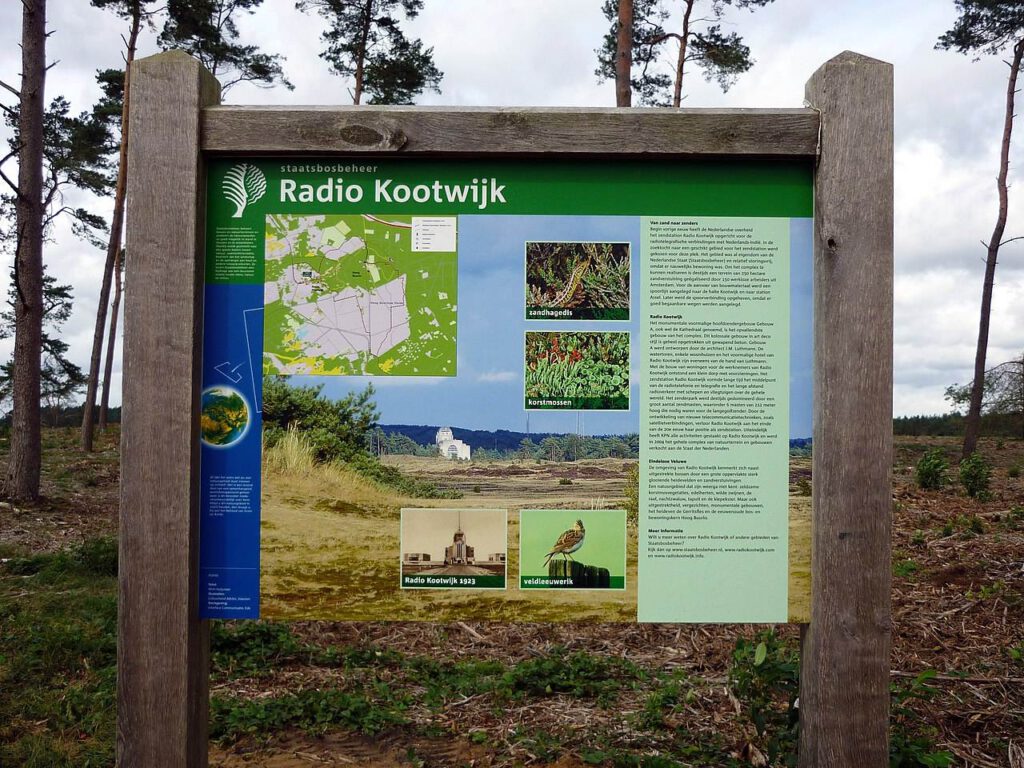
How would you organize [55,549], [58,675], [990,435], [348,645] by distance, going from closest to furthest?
1. [58,675]
2. [348,645]
3. [55,549]
4. [990,435]

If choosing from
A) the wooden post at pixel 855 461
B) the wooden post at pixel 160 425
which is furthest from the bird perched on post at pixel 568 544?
the wooden post at pixel 160 425

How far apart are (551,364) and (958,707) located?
3604 mm

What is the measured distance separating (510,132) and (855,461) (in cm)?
177

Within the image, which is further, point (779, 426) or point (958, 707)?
point (958, 707)

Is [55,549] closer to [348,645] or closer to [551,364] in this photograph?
[348,645]

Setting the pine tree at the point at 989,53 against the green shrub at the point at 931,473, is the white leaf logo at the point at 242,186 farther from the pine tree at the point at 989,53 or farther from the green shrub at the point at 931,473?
the pine tree at the point at 989,53

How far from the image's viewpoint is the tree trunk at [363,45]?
747 inches

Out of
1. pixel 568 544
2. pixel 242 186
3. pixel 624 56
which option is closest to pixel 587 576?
pixel 568 544

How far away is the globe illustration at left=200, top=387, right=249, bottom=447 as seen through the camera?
3000mm

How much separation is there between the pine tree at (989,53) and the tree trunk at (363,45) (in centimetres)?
1449

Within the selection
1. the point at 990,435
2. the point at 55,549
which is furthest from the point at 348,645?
the point at 990,435

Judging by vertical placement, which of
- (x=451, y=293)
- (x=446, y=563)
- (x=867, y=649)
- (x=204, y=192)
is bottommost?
(x=867, y=649)

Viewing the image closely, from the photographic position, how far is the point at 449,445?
2973mm

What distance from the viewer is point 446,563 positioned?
296cm
